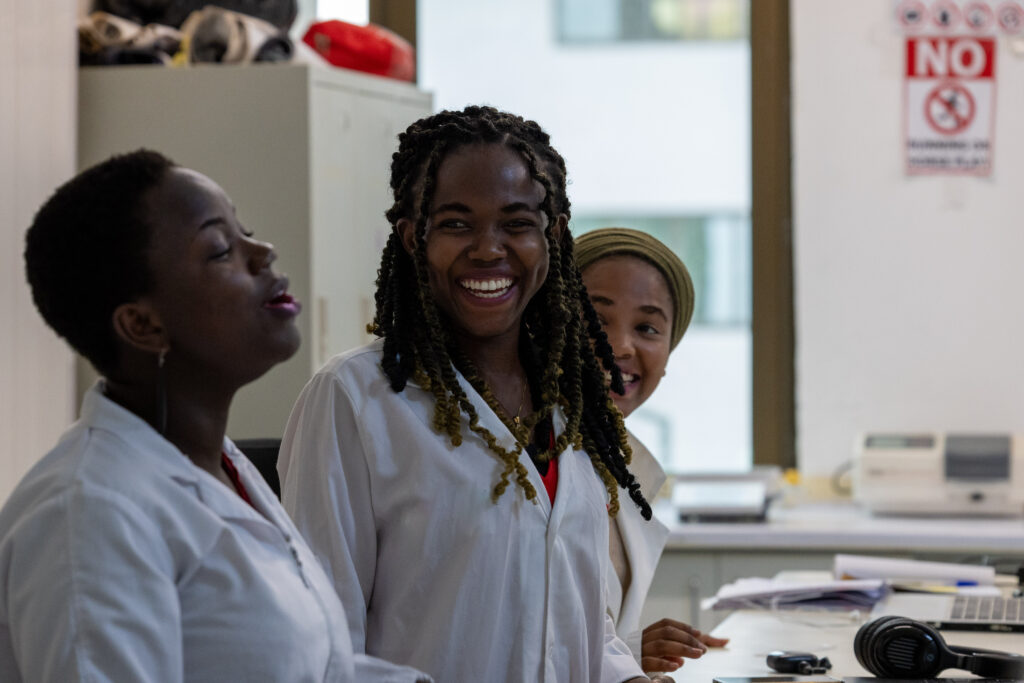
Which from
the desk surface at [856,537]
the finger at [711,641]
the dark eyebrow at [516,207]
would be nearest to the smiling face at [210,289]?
the dark eyebrow at [516,207]

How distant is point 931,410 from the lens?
397 centimetres

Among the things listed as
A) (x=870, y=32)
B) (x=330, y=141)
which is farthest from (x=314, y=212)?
(x=870, y=32)

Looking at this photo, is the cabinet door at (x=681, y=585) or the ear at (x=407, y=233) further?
the cabinet door at (x=681, y=585)

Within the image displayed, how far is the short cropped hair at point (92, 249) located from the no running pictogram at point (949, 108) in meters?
3.36

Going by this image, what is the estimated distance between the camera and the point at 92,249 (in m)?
1.00

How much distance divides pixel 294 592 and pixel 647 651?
930 millimetres

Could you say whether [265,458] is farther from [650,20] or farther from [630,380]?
[650,20]

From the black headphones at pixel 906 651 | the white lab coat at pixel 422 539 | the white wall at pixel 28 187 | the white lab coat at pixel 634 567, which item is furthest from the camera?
the white wall at pixel 28 187

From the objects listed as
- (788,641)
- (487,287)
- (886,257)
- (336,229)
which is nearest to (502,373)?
(487,287)

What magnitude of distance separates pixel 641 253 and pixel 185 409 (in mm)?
1045

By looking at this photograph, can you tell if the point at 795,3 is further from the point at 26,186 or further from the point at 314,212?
the point at 26,186

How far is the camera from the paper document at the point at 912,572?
261 centimetres

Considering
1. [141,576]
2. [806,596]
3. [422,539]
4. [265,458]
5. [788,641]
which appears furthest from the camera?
[806,596]

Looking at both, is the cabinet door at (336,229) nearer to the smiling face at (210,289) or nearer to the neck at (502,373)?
the neck at (502,373)
